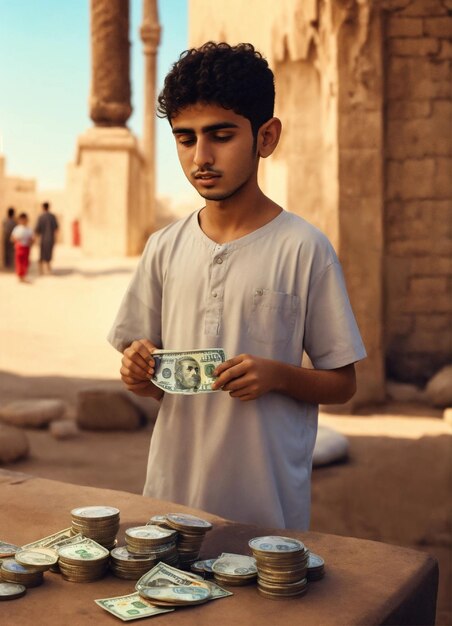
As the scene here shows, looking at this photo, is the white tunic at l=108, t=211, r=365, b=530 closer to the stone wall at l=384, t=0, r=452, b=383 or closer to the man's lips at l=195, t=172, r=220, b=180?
the man's lips at l=195, t=172, r=220, b=180

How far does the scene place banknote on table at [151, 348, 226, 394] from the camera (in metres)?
2.03

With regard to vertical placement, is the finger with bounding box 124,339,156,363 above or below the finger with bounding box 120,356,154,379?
above

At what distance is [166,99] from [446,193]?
6.21m

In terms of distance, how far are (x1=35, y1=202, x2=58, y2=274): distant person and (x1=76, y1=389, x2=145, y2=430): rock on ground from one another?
8811mm

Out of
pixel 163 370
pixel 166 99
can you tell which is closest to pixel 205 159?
pixel 166 99

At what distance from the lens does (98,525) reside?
1.82 meters

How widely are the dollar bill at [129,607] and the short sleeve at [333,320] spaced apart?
2.63 feet

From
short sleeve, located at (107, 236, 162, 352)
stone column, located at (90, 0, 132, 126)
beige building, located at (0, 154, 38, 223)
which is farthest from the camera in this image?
beige building, located at (0, 154, 38, 223)

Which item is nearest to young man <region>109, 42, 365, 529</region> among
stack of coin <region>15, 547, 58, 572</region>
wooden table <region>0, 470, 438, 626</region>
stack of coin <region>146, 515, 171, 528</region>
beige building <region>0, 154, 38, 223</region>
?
wooden table <region>0, 470, 438, 626</region>

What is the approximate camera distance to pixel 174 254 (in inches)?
89.4

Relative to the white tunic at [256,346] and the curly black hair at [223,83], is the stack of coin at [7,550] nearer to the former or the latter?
the white tunic at [256,346]

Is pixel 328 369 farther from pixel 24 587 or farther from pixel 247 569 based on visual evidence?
pixel 24 587

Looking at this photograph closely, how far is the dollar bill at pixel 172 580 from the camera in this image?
1637mm

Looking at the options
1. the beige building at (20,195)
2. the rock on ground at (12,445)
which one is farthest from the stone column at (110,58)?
the beige building at (20,195)
